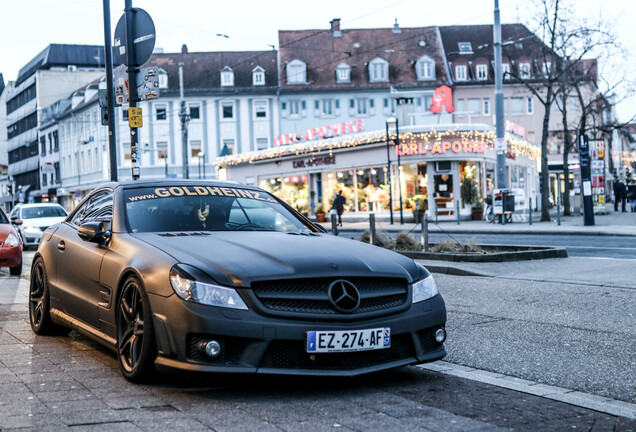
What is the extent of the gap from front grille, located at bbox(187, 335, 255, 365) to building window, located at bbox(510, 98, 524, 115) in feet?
226

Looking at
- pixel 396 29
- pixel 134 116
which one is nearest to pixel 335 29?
pixel 396 29

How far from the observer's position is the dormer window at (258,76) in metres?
69.1

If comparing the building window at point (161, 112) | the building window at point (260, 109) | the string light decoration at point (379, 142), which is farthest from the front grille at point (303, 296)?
the building window at point (161, 112)

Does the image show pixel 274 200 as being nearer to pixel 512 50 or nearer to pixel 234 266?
pixel 234 266

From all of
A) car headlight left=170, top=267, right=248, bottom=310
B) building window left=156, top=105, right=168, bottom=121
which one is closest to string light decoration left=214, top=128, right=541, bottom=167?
building window left=156, top=105, right=168, bottom=121

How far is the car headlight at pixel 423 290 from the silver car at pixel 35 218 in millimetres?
22077

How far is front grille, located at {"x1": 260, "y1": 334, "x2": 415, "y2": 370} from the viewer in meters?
4.93

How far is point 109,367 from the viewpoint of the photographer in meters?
5.97

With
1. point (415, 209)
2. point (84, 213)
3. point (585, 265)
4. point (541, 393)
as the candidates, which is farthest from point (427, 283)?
point (415, 209)

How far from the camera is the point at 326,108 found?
225 ft

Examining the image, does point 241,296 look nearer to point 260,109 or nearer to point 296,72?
point 260,109

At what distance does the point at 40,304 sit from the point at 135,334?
2529 mm

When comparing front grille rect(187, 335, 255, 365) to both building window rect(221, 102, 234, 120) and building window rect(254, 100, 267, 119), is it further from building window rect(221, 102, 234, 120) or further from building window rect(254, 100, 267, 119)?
building window rect(221, 102, 234, 120)

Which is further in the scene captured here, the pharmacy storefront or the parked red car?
the pharmacy storefront
